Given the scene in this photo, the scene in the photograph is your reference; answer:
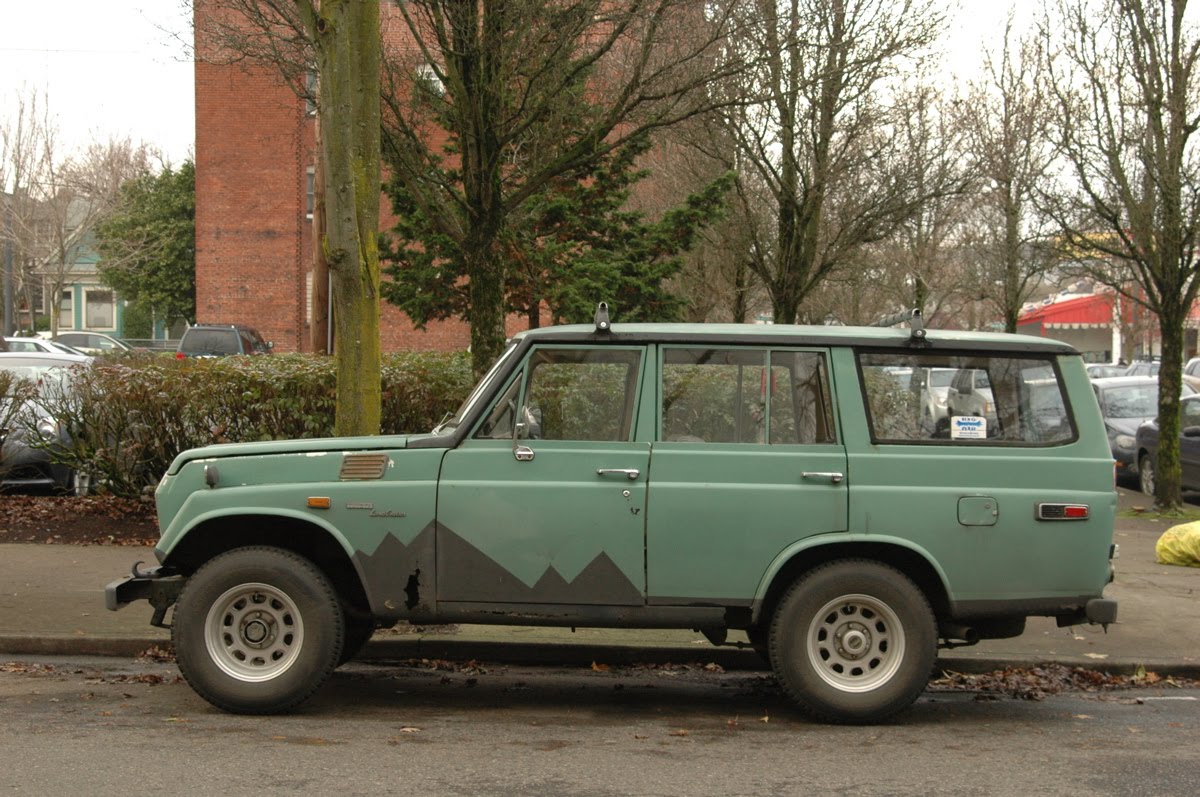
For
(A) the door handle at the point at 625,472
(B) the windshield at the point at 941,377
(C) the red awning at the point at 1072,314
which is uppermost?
(C) the red awning at the point at 1072,314

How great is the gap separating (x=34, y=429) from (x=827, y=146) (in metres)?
9.94

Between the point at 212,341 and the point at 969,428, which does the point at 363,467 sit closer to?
the point at 969,428

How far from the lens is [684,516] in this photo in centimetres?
625

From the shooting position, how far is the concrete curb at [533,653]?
770 centimetres

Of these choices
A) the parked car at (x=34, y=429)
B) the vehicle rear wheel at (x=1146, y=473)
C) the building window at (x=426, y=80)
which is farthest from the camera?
the vehicle rear wheel at (x=1146, y=473)

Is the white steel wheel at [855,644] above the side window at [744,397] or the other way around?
the other way around

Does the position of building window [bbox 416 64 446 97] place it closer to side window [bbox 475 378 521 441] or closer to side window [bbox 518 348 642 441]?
side window [bbox 518 348 642 441]

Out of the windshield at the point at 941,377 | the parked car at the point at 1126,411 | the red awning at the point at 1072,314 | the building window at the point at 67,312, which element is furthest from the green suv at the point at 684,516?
the red awning at the point at 1072,314

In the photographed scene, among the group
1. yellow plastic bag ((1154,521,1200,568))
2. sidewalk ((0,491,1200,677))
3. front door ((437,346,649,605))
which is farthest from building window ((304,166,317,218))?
front door ((437,346,649,605))

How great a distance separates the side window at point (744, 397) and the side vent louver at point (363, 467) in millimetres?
1431

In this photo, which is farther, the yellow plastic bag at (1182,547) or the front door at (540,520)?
the yellow plastic bag at (1182,547)

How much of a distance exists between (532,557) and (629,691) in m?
1.47

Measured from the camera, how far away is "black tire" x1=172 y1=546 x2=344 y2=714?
6.26 meters

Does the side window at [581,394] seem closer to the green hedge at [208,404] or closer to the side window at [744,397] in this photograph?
the side window at [744,397]
